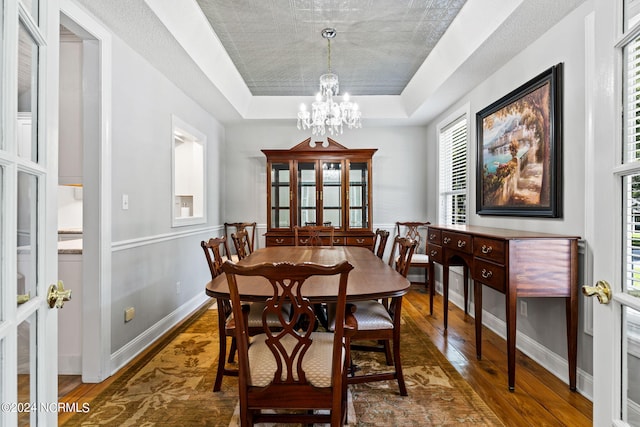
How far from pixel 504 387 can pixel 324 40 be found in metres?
3.08

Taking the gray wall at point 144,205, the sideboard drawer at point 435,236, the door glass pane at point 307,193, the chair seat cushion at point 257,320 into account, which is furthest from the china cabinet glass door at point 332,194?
the chair seat cushion at point 257,320

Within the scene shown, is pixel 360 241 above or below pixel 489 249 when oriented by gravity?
below

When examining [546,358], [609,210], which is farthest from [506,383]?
[609,210]

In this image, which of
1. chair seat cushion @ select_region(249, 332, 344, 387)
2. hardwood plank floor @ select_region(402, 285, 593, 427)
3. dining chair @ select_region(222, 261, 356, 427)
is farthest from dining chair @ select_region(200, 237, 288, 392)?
hardwood plank floor @ select_region(402, 285, 593, 427)

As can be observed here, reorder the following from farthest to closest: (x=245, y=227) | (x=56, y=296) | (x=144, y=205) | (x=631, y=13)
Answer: (x=245, y=227), (x=144, y=205), (x=56, y=296), (x=631, y=13)

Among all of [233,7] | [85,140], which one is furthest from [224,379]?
[233,7]

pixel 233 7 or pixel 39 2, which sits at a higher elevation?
pixel 233 7

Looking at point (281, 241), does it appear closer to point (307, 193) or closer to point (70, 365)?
point (307, 193)

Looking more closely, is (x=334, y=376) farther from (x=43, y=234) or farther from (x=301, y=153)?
(x=301, y=153)

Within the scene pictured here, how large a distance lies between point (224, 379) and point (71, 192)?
2786 mm

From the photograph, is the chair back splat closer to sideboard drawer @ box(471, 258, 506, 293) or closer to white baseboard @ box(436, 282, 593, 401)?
sideboard drawer @ box(471, 258, 506, 293)

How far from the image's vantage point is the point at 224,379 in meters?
2.23

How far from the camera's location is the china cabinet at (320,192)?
462cm

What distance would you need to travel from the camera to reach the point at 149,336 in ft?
9.27
